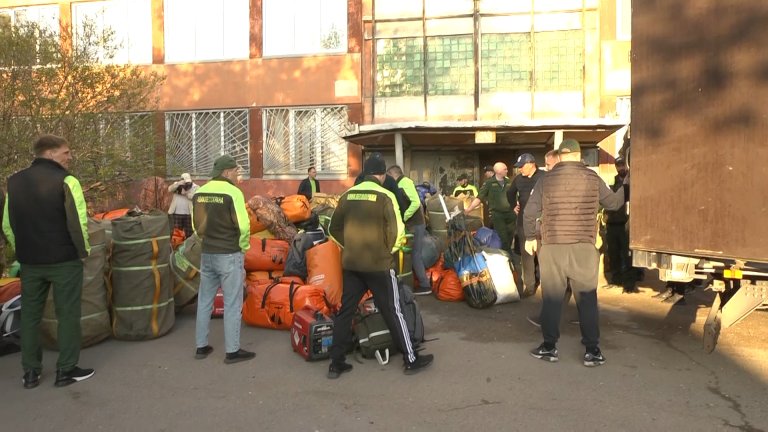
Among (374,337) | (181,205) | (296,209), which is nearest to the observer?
(374,337)

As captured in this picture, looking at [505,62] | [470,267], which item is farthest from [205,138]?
[470,267]

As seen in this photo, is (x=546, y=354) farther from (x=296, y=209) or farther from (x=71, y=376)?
(x=296, y=209)

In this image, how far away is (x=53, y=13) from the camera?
15586mm

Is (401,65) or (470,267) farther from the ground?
(401,65)

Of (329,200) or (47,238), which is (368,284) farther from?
(329,200)

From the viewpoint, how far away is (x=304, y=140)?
47.9 feet

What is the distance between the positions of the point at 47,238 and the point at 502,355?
3.98 metres

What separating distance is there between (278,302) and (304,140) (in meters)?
9.06

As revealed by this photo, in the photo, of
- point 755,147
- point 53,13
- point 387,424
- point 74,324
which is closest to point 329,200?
point 74,324

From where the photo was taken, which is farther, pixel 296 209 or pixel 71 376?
pixel 296 209

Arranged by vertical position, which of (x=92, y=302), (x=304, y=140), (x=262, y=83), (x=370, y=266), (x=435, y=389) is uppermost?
(x=262, y=83)

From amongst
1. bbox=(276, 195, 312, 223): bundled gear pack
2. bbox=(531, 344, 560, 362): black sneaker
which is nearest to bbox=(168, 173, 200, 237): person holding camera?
bbox=(276, 195, 312, 223): bundled gear pack

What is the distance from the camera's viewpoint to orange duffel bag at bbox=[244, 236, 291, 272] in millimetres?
7152

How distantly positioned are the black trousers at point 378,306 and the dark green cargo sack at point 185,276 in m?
2.61
